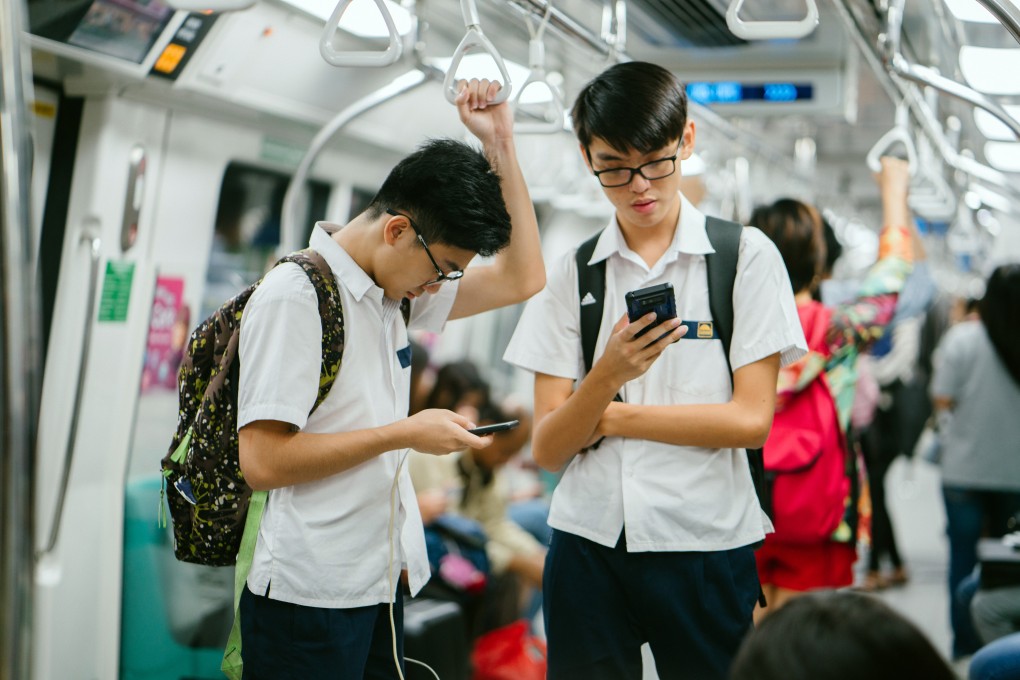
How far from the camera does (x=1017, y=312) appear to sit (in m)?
4.75

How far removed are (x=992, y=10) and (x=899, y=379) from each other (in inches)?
220

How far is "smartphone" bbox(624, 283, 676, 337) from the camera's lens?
187 centimetres

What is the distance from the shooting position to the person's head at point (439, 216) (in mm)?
1888

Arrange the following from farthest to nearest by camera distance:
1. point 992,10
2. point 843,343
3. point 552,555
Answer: point 843,343 → point 552,555 → point 992,10

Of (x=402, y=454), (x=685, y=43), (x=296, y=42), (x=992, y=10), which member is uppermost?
(x=685, y=43)

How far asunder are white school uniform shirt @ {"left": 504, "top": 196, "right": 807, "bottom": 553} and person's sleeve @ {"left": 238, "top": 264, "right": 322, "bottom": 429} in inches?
19.9

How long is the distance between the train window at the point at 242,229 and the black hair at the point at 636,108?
2457 millimetres

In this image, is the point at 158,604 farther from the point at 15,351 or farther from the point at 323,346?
the point at 15,351

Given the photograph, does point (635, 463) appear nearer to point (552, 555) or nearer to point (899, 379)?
point (552, 555)

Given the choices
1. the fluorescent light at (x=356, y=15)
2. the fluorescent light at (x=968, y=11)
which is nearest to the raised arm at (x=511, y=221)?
the fluorescent light at (x=356, y=15)

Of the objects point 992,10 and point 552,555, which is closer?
point 992,10

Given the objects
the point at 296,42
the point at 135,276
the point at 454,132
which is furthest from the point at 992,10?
the point at 454,132

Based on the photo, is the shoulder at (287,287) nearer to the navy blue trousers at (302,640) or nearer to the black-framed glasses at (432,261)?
the black-framed glasses at (432,261)

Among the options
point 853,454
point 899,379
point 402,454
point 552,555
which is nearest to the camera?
point 402,454
